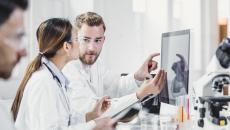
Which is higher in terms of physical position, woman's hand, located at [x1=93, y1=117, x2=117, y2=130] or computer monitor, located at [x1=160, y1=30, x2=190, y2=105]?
computer monitor, located at [x1=160, y1=30, x2=190, y2=105]

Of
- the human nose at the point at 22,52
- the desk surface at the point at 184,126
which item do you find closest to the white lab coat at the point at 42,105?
the desk surface at the point at 184,126

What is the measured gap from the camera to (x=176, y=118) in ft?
4.94

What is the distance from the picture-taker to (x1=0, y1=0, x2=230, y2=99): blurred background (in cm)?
237

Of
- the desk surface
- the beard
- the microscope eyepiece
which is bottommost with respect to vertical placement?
→ the desk surface

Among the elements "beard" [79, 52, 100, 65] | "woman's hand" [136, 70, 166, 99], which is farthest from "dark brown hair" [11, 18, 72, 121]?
"beard" [79, 52, 100, 65]

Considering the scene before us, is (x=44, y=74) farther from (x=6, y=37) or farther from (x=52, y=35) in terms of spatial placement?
(x=6, y=37)

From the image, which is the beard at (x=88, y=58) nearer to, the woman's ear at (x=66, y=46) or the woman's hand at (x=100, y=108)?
the woman's hand at (x=100, y=108)

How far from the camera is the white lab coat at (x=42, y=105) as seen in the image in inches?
47.1

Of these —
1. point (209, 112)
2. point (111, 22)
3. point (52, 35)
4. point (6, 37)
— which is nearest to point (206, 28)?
point (111, 22)

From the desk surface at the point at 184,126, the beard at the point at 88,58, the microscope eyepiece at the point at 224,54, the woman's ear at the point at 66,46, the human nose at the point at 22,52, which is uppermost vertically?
the human nose at the point at 22,52

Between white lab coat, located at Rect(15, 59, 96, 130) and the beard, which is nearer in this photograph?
white lab coat, located at Rect(15, 59, 96, 130)

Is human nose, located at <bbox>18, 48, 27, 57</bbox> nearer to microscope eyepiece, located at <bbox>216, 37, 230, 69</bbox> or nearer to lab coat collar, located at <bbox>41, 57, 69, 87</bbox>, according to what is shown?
lab coat collar, located at <bbox>41, 57, 69, 87</bbox>

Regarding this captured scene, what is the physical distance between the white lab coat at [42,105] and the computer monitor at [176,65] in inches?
16.7

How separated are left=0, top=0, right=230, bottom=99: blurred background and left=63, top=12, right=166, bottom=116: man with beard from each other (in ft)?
0.69
